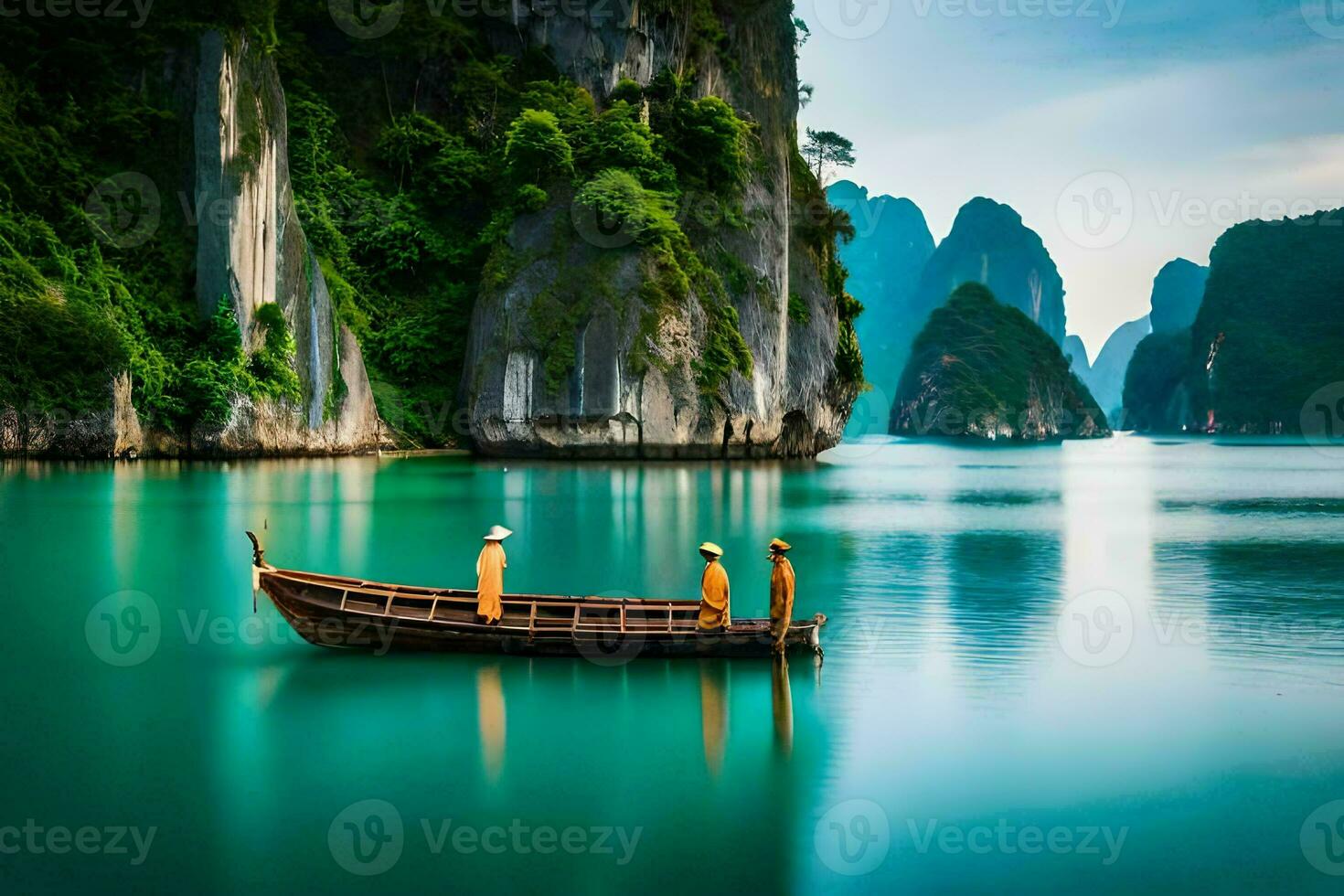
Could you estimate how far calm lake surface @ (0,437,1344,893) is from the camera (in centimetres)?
782

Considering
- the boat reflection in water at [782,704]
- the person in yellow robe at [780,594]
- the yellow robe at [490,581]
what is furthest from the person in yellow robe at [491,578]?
the boat reflection in water at [782,704]

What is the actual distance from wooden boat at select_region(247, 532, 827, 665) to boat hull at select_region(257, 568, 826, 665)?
0.03ft

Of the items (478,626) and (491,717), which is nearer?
(491,717)

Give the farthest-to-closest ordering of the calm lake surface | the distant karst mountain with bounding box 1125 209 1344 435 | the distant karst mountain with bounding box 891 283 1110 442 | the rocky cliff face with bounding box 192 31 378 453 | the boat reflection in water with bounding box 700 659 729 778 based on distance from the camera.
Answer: the distant karst mountain with bounding box 891 283 1110 442 → the distant karst mountain with bounding box 1125 209 1344 435 → the rocky cliff face with bounding box 192 31 378 453 → the boat reflection in water with bounding box 700 659 729 778 → the calm lake surface

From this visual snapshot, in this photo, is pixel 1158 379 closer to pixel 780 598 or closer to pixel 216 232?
pixel 216 232

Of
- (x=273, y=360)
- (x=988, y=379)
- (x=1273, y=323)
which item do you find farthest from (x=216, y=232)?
(x=1273, y=323)

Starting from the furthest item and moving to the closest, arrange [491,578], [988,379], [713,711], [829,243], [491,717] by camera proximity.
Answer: [988,379] → [829,243] → [491,578] → [713,711] → [491,717]

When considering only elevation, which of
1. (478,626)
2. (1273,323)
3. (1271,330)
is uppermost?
(1273,323)

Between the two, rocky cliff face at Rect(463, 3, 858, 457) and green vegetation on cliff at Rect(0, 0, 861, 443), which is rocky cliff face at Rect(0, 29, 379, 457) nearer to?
green vegetation on cliff at Rect(0, 0, 861, 443)

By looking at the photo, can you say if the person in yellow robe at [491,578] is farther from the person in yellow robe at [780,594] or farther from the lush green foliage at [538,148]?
the lush green foliage at [538,148]

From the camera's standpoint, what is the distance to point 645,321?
152 feet

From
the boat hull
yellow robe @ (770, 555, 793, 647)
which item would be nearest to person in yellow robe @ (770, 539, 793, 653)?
yellow robe @ (770, 555, 793, 647)

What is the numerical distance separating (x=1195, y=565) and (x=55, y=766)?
68.0 feet

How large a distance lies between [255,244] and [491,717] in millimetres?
36295
